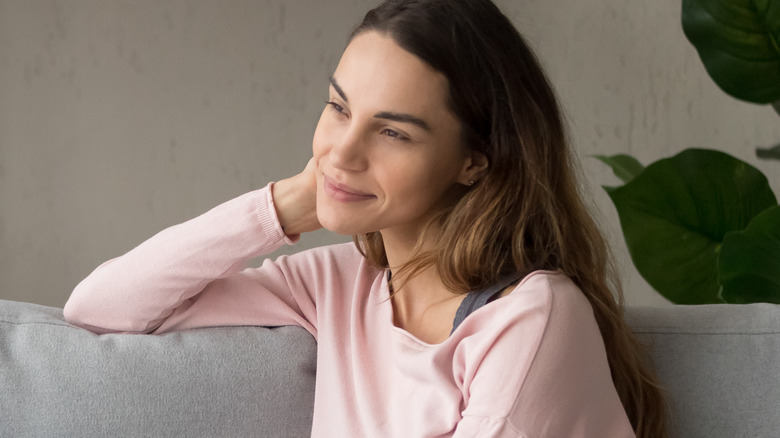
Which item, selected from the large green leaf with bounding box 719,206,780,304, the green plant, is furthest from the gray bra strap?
the green plant

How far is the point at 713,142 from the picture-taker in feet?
8.96

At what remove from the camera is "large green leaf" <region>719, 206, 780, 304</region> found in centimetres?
153

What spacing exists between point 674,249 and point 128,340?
123 cm

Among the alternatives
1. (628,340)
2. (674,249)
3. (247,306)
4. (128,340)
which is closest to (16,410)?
(128,340)

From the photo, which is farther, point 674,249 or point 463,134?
point 674,249

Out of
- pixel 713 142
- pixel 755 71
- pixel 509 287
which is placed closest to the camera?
pixel 509 287

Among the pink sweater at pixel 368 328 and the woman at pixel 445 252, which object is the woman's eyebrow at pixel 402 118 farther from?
the pink sweater at pixel 368 328

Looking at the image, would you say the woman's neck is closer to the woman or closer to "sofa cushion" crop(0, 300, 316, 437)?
the woman

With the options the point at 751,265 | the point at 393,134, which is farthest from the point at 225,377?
the point at 751,265

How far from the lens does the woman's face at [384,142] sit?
1.09 metres

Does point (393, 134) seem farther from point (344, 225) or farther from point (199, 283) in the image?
point (199, 283)

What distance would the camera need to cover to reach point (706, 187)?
6.08 feet

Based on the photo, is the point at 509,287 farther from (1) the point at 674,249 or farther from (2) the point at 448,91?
(1) the point at 674,249

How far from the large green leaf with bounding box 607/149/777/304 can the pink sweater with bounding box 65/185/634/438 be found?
74cm
